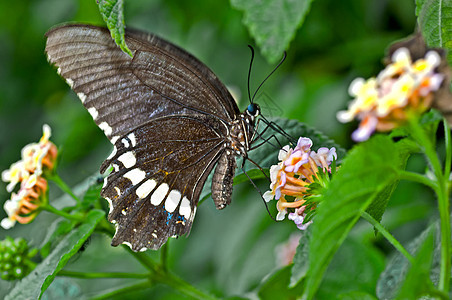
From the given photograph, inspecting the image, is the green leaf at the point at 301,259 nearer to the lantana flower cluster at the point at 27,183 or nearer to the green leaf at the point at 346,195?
the green leaf at the point at 346,195

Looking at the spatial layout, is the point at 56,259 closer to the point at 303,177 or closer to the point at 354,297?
the point at 303,177

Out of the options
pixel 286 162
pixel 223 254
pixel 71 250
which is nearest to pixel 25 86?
pixel 223 254

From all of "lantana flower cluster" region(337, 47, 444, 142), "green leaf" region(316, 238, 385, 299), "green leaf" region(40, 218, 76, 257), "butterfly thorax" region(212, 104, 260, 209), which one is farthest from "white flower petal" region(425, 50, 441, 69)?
"green leaf" region(40, 218, 76, 257)

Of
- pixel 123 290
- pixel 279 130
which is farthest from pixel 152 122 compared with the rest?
pixel 123 290

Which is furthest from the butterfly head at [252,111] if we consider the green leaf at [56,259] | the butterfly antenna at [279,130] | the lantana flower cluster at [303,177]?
the green leaf at [56,259]

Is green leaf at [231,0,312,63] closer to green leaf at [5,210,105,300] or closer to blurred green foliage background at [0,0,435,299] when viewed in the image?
green leaf at [5,210,105,300]
